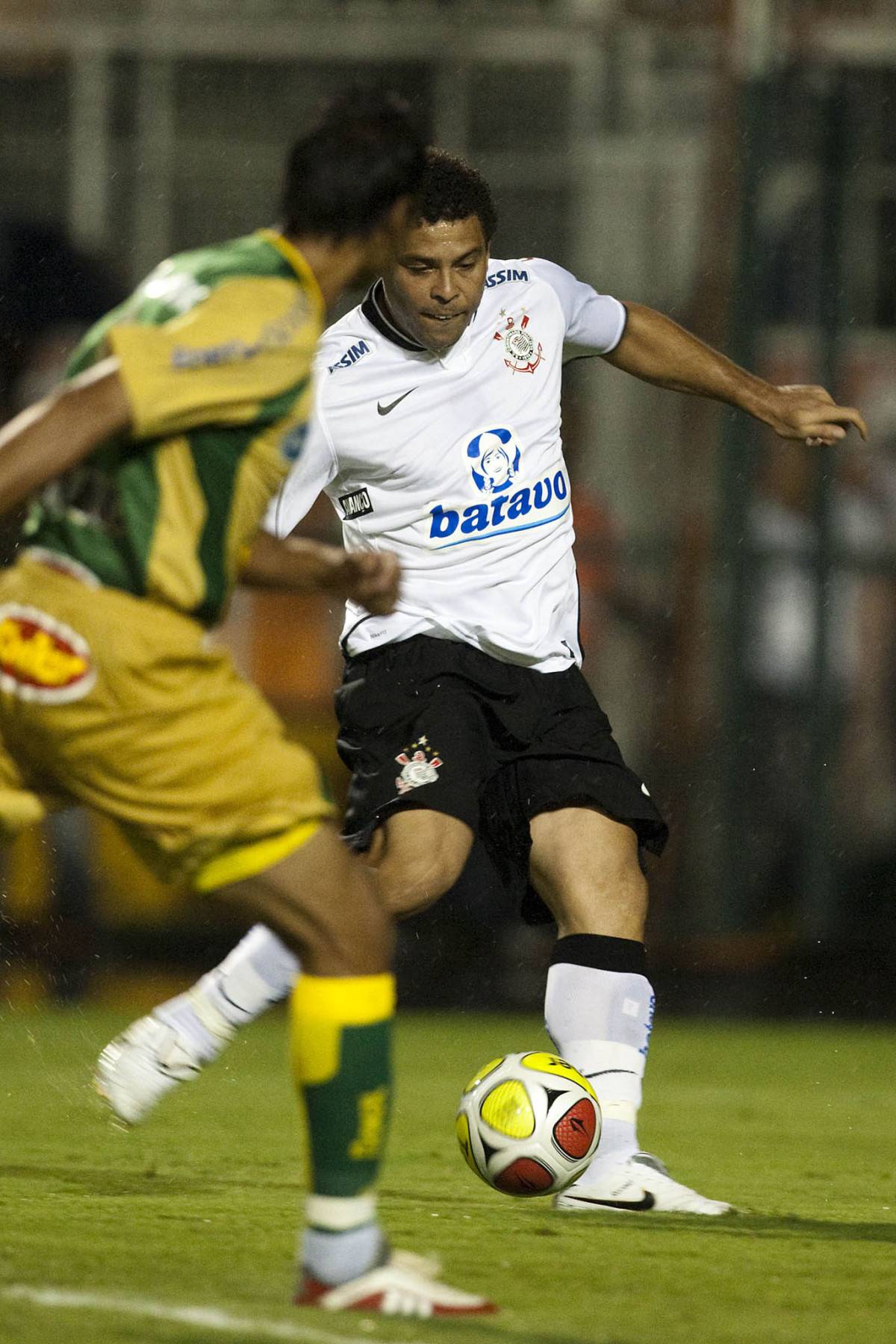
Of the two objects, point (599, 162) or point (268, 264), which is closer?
point (268, 264)

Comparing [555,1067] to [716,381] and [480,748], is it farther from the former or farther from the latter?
[716,381]

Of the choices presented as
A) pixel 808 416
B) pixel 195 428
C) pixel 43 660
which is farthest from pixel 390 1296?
pixel 808 416

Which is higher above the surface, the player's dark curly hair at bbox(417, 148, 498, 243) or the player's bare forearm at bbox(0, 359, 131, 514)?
the player's dark curly hair at bbox(417, 148, 498, 243)

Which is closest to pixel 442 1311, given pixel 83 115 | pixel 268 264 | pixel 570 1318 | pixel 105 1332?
pixel 570 1318

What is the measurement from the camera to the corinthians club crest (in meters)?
4.72

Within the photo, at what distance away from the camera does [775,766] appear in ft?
30.2

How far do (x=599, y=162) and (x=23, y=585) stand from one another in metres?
8.01

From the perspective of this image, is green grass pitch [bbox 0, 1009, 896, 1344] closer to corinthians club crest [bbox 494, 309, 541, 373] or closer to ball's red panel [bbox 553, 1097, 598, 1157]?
ball's red panel [bbox 553, 1097, 598, 1157]

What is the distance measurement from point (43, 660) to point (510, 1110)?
5.05 ft

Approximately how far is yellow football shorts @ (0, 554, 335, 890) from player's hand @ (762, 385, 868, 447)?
193 centimetres

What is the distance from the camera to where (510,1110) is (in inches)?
161

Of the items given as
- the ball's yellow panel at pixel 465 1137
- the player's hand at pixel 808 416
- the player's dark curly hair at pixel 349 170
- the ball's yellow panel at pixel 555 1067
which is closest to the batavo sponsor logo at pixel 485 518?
the player's hand at pixel 808 416

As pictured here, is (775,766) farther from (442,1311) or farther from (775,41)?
(442,1311)

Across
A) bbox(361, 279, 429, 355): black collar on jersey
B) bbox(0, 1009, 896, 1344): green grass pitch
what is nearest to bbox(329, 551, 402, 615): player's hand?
bbox(0, 1009, 896, 1344): green grass pitch
